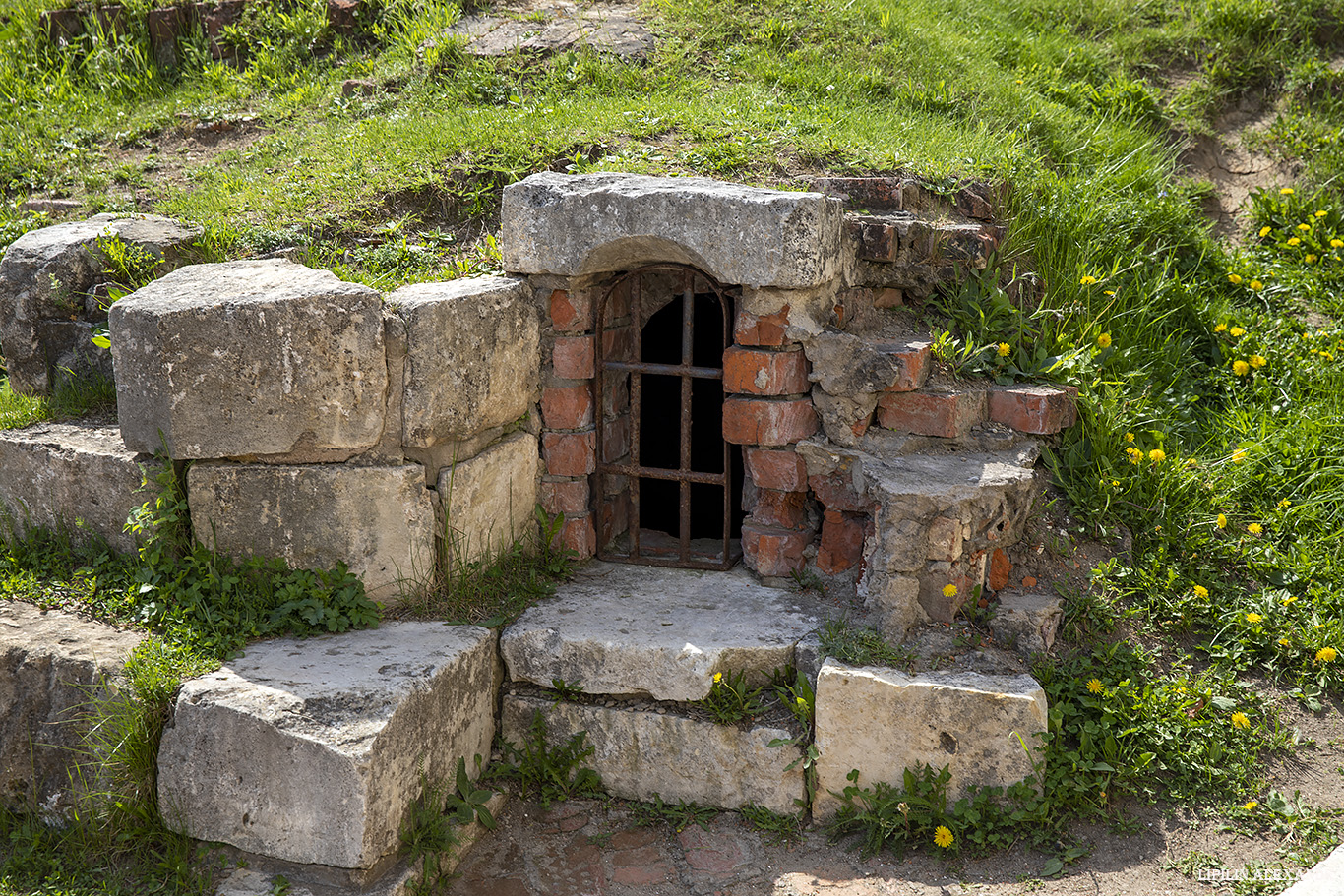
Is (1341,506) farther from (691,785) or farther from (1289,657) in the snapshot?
(691,785)

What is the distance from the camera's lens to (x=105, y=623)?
3.12 metres

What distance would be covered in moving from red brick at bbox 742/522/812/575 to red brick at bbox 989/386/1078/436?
804 millimetres

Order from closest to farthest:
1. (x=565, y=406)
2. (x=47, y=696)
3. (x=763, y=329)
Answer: (x=47, y=696) → (x=763, y=329) → (x=565, y=406)

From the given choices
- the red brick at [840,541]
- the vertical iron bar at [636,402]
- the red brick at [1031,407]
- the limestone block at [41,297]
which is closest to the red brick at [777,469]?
the red brick at [840,541]

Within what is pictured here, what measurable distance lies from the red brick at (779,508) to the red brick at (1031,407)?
741mm

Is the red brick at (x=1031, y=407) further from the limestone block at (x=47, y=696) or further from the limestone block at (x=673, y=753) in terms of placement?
the limestone block at (x=47, y=696)

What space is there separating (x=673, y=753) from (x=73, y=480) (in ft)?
6.96

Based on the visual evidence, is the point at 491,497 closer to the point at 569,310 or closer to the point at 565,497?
the point at 565,497

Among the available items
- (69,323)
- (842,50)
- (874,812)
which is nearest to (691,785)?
(874,812)

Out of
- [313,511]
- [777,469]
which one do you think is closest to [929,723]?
[777,469]

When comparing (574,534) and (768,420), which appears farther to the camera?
(574,534)

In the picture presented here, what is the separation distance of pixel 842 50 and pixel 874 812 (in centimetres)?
400

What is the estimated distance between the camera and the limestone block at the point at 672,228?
333cm

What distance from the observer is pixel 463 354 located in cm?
331
